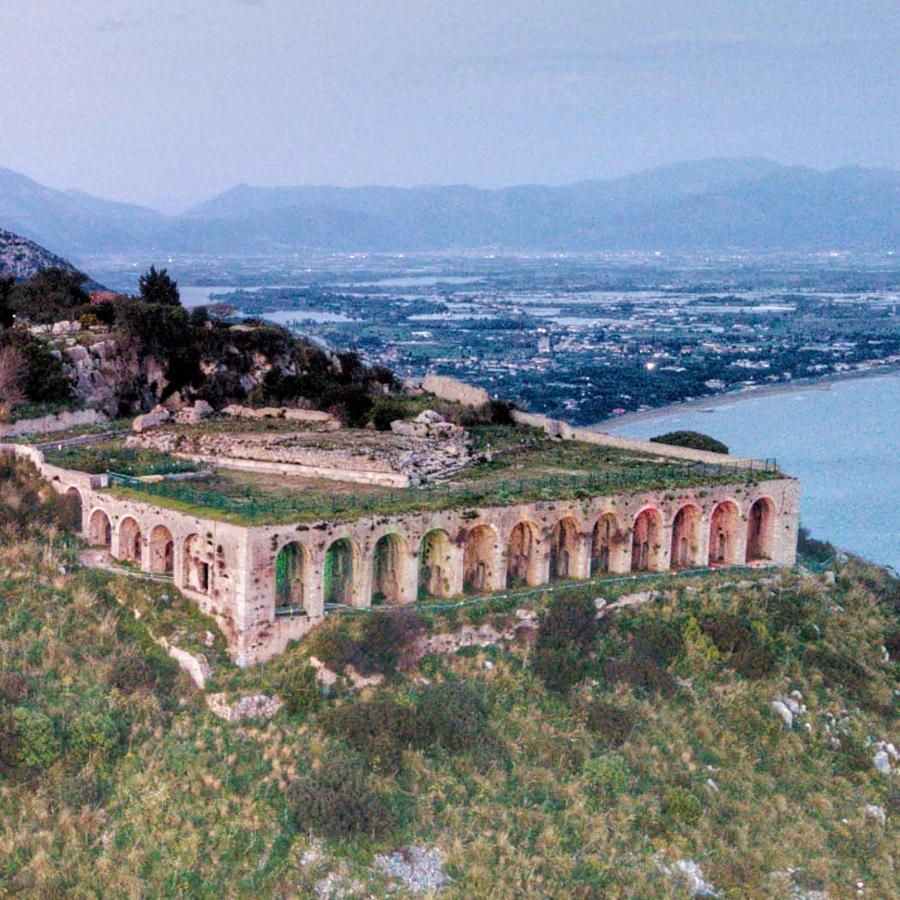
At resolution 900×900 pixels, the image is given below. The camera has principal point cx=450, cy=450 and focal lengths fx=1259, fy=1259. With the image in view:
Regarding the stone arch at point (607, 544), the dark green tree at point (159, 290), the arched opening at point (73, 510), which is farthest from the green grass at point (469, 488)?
the dark green tree at point (159, 290)

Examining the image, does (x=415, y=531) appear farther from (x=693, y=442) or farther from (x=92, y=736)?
(x=693, y=442)

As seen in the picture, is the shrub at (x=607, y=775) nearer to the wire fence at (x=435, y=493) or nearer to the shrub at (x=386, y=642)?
the shrub at (x=386, y=642)

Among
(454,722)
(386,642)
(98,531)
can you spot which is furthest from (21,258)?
(454,722)

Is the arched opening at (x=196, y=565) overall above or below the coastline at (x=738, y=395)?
above

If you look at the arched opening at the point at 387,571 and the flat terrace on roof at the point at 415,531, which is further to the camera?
the arched opening at the point at 387,571

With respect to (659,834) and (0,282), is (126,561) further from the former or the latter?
(0,282)

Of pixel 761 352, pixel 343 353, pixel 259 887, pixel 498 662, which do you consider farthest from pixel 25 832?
pixel 761 352

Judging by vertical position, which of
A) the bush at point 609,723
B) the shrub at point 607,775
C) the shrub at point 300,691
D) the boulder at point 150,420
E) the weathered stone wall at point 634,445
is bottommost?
the shrub at point 607,775
